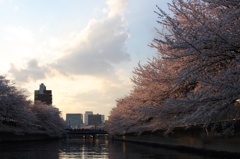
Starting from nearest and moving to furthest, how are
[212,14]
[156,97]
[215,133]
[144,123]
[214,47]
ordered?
[214,47]
[212,14]
[156,97]
[215,133]
[144,123]

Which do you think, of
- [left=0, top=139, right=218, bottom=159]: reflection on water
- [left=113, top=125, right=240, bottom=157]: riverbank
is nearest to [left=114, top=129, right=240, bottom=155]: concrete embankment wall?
[left=113, top=125, right=240, bottom=157]: riverbank

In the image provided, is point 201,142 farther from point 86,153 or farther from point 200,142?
point 86,153

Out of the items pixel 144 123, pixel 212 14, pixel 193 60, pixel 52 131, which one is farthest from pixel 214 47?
pixel 52 131

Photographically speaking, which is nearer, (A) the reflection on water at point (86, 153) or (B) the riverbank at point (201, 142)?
(A) the reflection on water at point (86, 153)

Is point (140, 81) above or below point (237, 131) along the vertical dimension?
above

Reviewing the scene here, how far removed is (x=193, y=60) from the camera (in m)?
14.5

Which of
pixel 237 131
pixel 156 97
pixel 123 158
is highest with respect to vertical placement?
pixel 156 97

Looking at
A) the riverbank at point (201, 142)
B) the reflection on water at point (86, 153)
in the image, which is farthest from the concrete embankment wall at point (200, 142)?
the reflection on water at point (86, 153)

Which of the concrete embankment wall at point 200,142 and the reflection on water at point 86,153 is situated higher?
the concrete embankment wall at point 200,142

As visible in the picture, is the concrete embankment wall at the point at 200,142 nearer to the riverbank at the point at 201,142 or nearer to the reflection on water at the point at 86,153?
the riverbank at the point at 201,142

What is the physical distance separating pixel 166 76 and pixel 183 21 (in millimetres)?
3093

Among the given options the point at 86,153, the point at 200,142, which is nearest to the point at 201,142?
the point at 200,142

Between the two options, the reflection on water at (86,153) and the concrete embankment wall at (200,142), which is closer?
the reflection on water at (86,153)

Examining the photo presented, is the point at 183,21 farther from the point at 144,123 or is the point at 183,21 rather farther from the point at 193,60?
the point at 144,123
